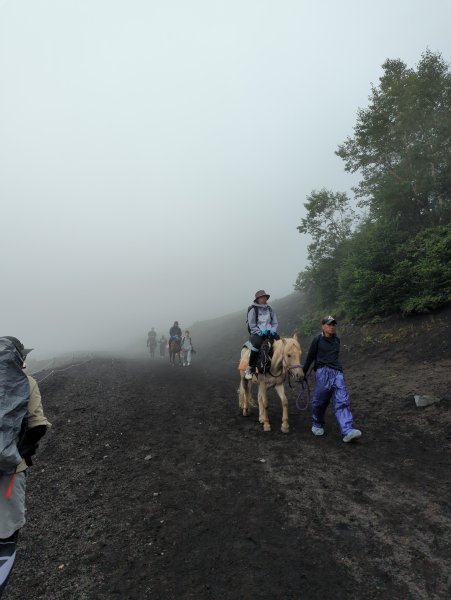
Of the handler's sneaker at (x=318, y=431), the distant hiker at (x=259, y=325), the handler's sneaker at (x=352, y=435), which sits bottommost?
the handler's sneaker at (x=318, y=431)

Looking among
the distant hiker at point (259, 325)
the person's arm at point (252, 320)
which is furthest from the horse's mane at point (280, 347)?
the person's arm at point (252, 320)

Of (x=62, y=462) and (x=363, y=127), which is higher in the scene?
(x=363, y=127)

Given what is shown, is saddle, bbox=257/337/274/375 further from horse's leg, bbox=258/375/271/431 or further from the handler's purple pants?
the handler's purple pants

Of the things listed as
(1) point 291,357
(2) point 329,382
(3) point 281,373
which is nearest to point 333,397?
(2) point 329,382

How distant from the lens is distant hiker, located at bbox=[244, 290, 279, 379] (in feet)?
25.7

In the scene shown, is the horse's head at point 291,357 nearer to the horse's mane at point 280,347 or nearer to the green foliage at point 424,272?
the horse's mane at point 280,347

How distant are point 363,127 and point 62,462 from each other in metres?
21.1

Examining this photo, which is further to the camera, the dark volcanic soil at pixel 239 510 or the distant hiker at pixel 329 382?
the distant hiker at pixel 329 382

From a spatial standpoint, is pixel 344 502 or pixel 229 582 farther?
pixel 344 502

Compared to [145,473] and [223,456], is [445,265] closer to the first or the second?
[223,456]

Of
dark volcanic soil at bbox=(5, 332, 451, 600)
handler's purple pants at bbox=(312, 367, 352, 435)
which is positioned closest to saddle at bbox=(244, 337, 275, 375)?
handler's purple pants at bbox=(312, 367, 352, 435)

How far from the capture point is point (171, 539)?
3783 millimetres

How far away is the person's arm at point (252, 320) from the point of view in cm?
801

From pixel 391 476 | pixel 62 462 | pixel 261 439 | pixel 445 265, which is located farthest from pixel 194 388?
pixel 445 265
